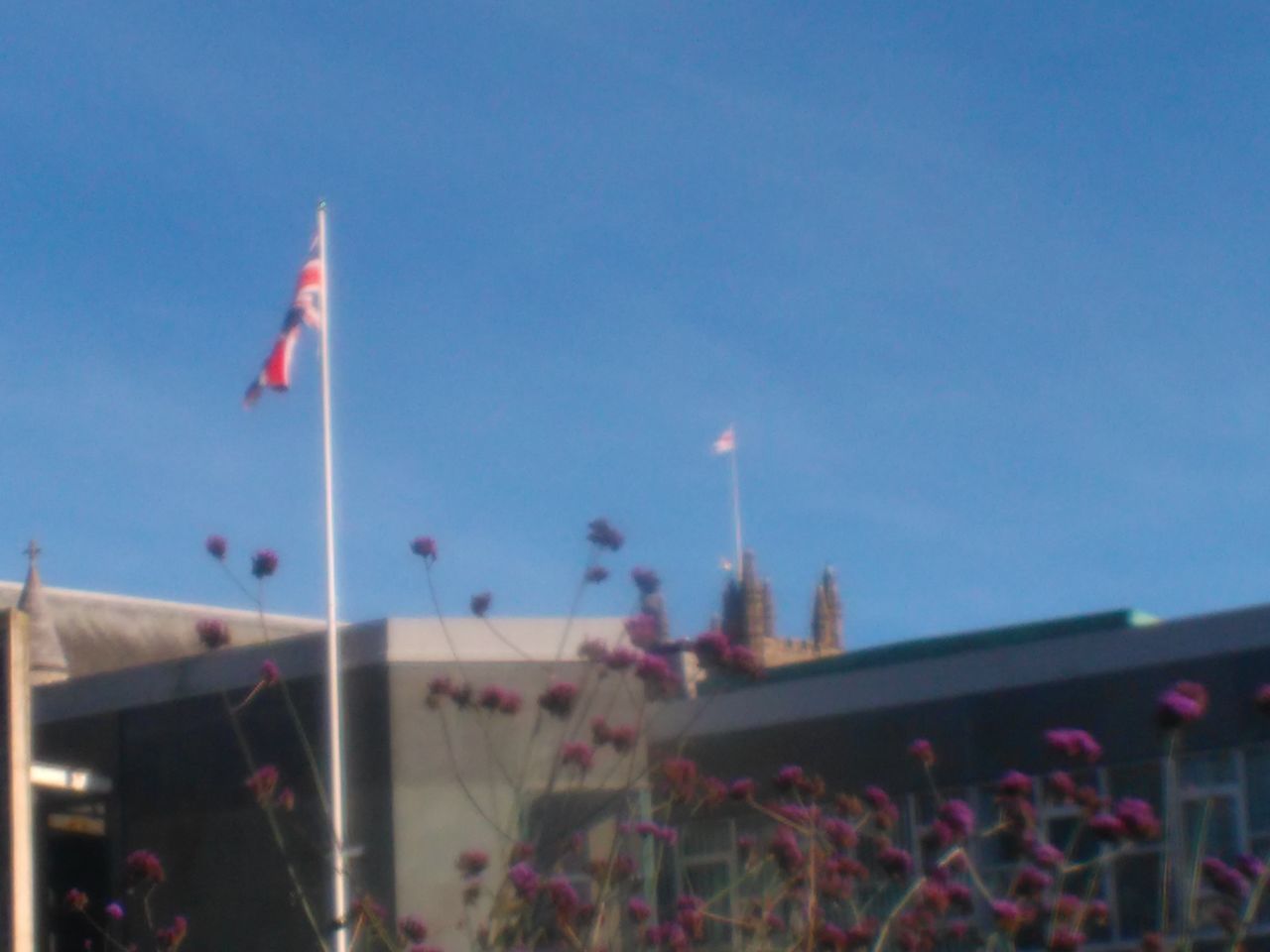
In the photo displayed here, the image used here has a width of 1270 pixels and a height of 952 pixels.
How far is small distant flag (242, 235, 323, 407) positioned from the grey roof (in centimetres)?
1949

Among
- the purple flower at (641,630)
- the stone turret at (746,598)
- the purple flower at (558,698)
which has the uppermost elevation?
the stone turret at (746,598)

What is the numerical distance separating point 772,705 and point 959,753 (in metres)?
2.30

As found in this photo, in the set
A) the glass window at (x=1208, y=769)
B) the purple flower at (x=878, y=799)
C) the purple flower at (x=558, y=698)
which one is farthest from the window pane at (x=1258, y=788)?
the purple flower at (x=558, y=698)

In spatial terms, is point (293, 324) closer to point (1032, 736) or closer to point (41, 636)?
point (1032, 736)

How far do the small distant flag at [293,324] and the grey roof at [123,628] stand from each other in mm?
19488

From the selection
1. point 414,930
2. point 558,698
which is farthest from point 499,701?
point 414,930

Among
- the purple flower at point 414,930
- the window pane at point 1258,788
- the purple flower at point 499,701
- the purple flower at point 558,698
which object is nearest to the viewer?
the purple flower at point 414,930

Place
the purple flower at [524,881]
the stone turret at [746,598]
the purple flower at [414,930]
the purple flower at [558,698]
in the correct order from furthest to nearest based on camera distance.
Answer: the stone turret at [746,598], the purple flower at [558,698], the purple flower at [414,930], the purple flower at [524,881]

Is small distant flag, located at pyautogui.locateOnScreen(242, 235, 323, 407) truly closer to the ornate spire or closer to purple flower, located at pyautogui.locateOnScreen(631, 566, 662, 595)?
purple flower, located at pyautogui.locateOnScreen(631, 566, 662, 595)

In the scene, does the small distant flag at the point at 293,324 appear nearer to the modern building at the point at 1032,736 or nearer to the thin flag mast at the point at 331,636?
the thin flag mast at the point at 331,636

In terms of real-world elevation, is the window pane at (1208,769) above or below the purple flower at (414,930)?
above

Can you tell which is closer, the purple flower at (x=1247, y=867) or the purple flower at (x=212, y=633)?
the purple flower at (x=1247, y=867)

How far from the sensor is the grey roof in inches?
1524

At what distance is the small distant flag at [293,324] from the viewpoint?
19.0 meters
